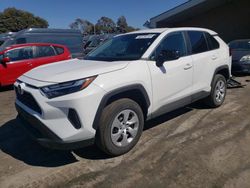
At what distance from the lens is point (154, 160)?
136 inches

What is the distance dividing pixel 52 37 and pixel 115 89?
9.52 m

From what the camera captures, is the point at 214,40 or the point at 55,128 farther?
the point at 214,40

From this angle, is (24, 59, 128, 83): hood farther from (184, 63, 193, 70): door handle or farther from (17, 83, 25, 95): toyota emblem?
(184, 63, 193, 70): door handle

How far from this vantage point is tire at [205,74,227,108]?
5312mm

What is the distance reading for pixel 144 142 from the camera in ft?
13.1

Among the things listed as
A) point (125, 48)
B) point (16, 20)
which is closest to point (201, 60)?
point (125, 48)

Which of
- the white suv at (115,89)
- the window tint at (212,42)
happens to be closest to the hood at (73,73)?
the white suv at (115,89)

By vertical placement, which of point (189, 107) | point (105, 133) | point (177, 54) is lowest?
point (189, 107)

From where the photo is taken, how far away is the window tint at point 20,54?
28.5ft

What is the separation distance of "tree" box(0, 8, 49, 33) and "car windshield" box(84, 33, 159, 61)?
60.3 metres

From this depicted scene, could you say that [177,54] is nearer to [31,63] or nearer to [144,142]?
[144,142]

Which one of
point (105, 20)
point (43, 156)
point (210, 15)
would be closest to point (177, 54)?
point (43, 156)

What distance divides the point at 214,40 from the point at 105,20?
101 meters

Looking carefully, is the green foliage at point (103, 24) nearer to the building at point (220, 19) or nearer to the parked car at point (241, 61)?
the building at point (220, 19)
